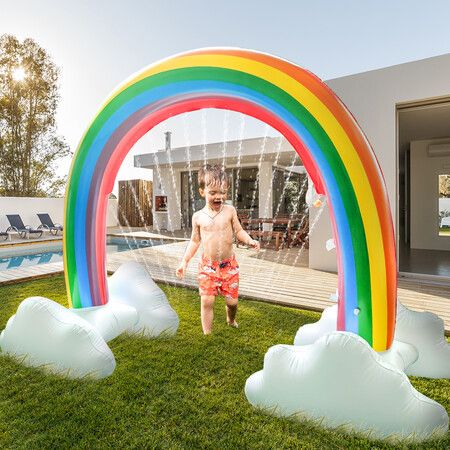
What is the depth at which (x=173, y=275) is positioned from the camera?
6.37m

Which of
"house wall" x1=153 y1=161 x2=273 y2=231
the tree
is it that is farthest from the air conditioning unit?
the tree

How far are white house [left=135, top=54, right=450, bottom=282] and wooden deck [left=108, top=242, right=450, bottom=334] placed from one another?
0.75 m

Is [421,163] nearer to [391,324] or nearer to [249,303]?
[249,303]

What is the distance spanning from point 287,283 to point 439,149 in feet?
27.5

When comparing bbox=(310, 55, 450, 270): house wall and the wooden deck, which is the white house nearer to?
bbox=(310, 55, 450, 270): house wall

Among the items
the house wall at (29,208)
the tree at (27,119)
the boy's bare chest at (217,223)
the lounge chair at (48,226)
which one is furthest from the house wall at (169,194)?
the boy's bare chest at (217,223)

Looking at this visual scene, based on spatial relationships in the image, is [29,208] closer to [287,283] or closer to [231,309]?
[287,283]

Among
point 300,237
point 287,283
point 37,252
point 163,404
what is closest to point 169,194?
point 37,252

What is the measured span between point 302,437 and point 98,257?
2337 millimetres

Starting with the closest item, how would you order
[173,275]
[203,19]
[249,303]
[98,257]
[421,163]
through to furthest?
[98,257], [249,303], [173,275], [203,19], [421,163]

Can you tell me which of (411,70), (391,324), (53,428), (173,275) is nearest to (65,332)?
(53,428)

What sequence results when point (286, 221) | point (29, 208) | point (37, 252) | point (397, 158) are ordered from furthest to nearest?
point (29, 208), point (37, 252), point (286, 221), point (397, 158)

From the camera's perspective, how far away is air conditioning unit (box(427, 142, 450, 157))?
10594mm

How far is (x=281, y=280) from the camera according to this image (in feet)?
19.1
